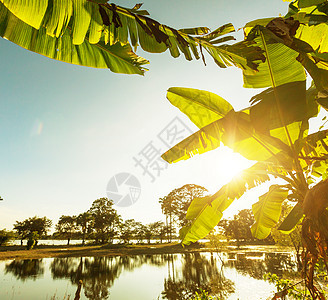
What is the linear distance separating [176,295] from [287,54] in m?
12.2

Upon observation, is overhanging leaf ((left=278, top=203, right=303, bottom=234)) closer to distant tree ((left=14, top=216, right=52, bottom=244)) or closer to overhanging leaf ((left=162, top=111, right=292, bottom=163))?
overhanging leaf ((left=162, top=111, right=292, bottom=163))

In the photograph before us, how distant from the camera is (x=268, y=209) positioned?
2.52 metres

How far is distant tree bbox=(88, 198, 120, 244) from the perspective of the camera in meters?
39.1

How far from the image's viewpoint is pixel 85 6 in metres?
1.43

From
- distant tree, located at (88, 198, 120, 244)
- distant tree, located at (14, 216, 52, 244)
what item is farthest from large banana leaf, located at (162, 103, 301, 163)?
distant tree, located at (14, 216, 52, 244)

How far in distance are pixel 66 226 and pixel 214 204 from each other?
52459 millimetres

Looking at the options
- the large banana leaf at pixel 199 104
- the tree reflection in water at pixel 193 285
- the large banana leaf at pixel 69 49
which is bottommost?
the tree reflection in water at pixel 193 285

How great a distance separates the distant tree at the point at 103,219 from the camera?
128 feet

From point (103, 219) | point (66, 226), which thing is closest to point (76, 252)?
point (103, 219)

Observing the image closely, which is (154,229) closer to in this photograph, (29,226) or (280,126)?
(29,226)

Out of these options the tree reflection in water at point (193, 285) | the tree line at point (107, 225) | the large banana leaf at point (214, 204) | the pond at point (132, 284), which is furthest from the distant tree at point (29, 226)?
the large banana leaf at point (214, 204)

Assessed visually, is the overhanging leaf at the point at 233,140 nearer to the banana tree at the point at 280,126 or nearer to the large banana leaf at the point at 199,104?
the banana tree at the point at 280,126

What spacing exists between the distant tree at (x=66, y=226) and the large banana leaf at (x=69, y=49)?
1947 inches

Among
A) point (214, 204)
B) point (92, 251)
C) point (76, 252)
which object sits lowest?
point (92, 251)
